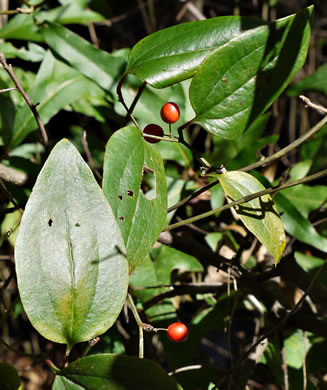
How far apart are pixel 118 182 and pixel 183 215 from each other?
523 mm

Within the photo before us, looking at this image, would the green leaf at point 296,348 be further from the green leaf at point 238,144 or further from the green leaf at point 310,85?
the green leaf at point 310,85

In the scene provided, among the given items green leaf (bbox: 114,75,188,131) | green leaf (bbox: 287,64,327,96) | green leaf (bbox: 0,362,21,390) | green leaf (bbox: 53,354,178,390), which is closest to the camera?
green leaf (bbox: 53,354,178,390)

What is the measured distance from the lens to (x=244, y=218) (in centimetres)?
71

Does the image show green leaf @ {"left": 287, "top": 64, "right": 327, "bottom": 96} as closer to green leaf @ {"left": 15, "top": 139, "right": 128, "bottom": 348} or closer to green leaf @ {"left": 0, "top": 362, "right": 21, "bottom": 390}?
green leaf @ {"left": 15, "top": 139, "right": 128, "bottom": 348}

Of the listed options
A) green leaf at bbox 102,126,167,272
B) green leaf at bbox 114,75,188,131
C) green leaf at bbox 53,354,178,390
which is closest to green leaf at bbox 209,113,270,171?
green leaf at bbox 114,75,188,131

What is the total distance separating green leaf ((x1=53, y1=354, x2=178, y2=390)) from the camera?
23.9 inches

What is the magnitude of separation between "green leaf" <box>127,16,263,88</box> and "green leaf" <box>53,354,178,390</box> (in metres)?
0.41

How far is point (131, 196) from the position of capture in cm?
69

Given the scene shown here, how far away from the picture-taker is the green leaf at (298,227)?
103 centimetres

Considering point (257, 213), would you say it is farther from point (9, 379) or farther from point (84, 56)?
point (84, 56)

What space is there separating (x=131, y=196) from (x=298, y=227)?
491mm

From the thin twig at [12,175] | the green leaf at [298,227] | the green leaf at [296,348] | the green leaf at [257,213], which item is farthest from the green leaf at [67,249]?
the green leaf at [296,348]

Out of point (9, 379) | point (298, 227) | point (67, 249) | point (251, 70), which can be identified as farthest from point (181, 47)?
point (9, 379)

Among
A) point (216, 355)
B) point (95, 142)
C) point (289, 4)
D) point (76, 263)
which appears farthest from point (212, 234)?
point (289, 4)
